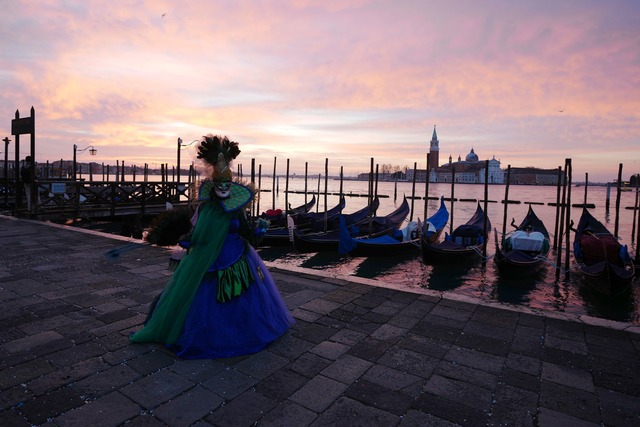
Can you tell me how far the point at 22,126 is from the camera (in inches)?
435

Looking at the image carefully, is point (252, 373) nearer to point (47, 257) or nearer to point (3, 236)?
point (47, 257)

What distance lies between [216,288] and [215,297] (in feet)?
0.21

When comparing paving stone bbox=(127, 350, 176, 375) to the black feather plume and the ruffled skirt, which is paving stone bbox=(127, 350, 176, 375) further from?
the black feather plume

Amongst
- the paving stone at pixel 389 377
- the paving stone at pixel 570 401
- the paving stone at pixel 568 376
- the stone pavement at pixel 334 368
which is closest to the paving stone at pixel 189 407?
the stone pavement at pixel 334 368

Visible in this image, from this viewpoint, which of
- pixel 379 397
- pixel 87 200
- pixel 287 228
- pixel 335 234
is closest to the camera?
pixel 379 397

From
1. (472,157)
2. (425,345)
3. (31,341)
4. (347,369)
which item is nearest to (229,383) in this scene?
(347,369)

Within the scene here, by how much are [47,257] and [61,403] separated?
4561mm

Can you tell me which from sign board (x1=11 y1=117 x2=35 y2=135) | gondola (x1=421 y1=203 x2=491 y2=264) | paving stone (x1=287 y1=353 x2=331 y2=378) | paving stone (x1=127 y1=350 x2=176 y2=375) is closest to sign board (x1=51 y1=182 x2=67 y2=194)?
sign board (x1=11 y1=117 x2=35 y2=135)

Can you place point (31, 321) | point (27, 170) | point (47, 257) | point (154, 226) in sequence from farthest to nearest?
1. point (27, 170)
2. point (47, 257)
3. point (31, 321)
4. point (154, 226)

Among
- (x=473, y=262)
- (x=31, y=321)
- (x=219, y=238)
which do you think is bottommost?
(x=473, y=262)

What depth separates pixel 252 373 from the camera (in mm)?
2537

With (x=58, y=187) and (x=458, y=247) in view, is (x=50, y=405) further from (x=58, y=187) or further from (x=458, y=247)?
(x=58, y=187)

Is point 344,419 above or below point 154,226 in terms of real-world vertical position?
below

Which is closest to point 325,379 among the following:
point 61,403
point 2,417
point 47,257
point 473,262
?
point 61,403
